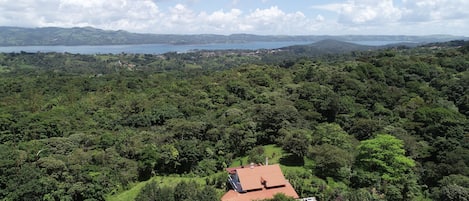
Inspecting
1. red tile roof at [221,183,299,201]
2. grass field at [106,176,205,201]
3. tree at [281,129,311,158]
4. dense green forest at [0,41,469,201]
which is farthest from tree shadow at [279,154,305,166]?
grass field at [106,176,205,201]

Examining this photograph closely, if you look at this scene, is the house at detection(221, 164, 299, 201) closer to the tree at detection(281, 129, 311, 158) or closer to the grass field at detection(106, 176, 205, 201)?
the grass field at detection(106, 176, 205, 201)

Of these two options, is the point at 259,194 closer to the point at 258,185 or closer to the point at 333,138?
the point at 258,185

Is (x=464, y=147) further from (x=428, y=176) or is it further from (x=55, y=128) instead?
(x=55, y=128)

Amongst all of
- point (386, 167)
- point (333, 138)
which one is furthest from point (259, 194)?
point (333, 138)

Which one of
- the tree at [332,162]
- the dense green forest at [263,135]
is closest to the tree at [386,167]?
the dense green forest at [263,135]

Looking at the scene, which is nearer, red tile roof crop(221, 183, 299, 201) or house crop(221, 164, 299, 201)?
red tile roof crop(221, 183, 299, 201)

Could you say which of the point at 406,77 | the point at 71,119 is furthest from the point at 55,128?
the point at 406,77
